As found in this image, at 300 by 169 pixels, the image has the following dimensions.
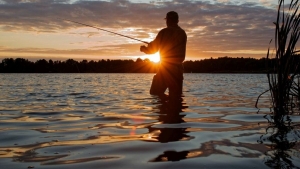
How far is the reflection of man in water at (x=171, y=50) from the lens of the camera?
9.42 metres

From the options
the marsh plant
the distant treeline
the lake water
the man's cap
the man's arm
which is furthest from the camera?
the distant treeline

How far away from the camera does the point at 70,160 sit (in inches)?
115

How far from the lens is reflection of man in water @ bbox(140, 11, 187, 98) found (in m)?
9.42

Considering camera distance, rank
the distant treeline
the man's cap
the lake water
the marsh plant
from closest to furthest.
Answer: the lake water < the marsh plant < the man's cap < the distant treeline

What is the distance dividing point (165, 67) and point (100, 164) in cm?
727

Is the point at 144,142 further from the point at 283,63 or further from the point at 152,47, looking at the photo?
Answer: the point at 152,47

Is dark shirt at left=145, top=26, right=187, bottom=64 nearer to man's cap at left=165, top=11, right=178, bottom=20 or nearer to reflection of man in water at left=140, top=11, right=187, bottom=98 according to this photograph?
reflection of man in water at left=140, top=11, right=187, bottom=98

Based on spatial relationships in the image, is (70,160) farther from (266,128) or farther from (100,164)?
(266,128)

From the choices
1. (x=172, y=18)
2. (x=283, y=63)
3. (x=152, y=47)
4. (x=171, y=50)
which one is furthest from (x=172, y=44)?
(x=283, y=63)

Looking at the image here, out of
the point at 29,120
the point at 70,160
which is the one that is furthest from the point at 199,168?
the point at 29,120

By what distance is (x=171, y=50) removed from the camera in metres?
9.66

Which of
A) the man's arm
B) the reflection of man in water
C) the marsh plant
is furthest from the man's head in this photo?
the marsh plant

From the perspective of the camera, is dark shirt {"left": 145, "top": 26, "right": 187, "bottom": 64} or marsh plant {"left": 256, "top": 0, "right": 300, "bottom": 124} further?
dark shirt {"left": 145, "top": 26, "right": 187, "bottom": 64}

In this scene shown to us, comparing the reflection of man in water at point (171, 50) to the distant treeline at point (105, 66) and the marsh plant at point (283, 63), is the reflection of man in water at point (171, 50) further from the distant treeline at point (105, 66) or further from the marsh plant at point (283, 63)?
the distant treeline at point (105, 66)
